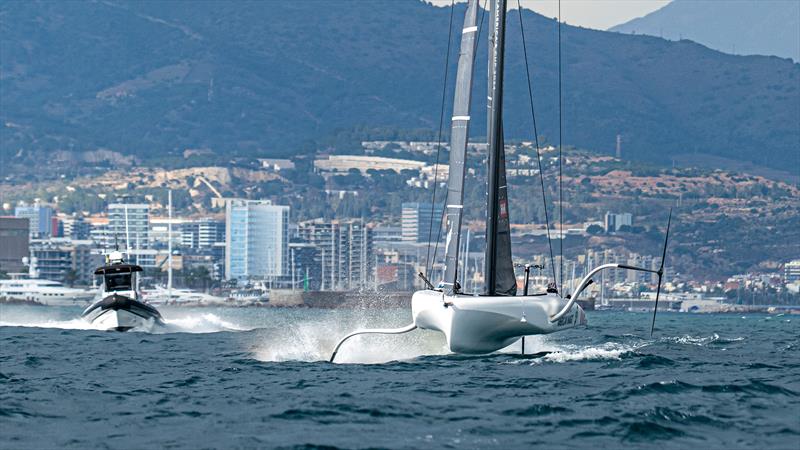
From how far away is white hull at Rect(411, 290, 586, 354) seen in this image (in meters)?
39.0

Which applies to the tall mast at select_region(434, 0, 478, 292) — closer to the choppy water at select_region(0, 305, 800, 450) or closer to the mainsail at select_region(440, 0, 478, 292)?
the mainsail at select_region(440, 0, 478, 292)

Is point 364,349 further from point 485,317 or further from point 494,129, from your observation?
point 494,129

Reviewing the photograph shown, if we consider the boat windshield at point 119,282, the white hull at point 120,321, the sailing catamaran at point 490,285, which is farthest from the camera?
the boat windshield at point 119,282

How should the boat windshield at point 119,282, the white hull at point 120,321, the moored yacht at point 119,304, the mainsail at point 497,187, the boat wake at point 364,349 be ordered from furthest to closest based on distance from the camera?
the boat windshield at point 119,282 < the moored yacht at point 119,304 < the white hull at point 120,321 < the boat wake at point 364,349 < the mainsail at point 497,187

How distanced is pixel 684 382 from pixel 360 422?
343 inches

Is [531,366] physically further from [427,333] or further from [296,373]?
[427,333]

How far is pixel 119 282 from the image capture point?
76000 mm

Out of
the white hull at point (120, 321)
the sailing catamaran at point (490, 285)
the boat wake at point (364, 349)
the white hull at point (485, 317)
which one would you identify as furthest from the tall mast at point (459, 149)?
the white hull at point (120, 321)

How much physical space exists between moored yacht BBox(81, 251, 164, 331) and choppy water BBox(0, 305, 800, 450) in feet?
86.1

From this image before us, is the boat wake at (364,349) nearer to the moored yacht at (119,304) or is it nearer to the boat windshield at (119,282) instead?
the moored yacht at (119,304)

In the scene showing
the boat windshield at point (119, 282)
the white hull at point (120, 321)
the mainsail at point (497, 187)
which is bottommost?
the white hull at point (120, 321)

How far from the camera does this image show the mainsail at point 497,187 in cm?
4159

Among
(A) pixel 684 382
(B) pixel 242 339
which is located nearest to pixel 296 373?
(A) pixel 684 382

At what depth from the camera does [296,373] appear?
38.6 m
